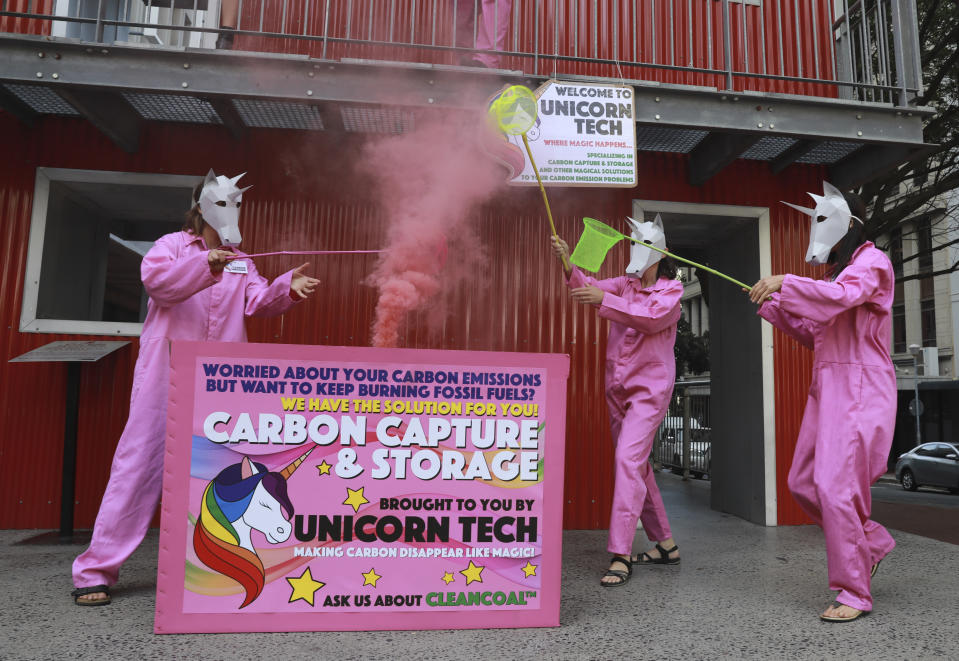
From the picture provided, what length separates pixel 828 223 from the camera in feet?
11.1

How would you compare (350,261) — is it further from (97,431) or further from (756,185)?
(756,185)

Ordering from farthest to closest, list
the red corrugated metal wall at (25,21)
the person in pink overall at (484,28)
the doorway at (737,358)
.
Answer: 1. the doorway at (737,358)
2. the person in pink overall at (484,28)
3. the red corrugated metal wall at (25,21)

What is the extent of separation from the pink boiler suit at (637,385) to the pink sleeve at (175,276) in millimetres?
2068

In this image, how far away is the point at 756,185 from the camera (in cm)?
575

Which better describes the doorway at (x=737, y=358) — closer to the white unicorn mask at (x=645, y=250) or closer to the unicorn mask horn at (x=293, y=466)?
the white unicorn mask at (x=645, y=250)

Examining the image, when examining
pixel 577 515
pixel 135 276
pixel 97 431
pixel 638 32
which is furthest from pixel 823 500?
pixel 135 276

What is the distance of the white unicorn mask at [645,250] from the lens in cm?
405

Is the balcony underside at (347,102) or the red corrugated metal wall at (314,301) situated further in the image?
the red corrugated metal wall at (314,301)

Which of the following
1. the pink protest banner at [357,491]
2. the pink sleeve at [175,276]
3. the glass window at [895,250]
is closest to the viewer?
the pink protest banner at [357,491]

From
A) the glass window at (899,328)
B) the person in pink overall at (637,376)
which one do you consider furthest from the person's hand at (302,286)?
the glass window at (899,328)

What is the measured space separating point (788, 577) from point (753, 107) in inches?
125

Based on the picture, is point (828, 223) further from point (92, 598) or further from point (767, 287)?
point (92, 598)

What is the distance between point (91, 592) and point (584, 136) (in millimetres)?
3842

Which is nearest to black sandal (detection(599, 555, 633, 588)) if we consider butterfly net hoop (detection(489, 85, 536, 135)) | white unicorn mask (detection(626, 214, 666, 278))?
white unicorn mask (detection(626, 214, 666, 278))
